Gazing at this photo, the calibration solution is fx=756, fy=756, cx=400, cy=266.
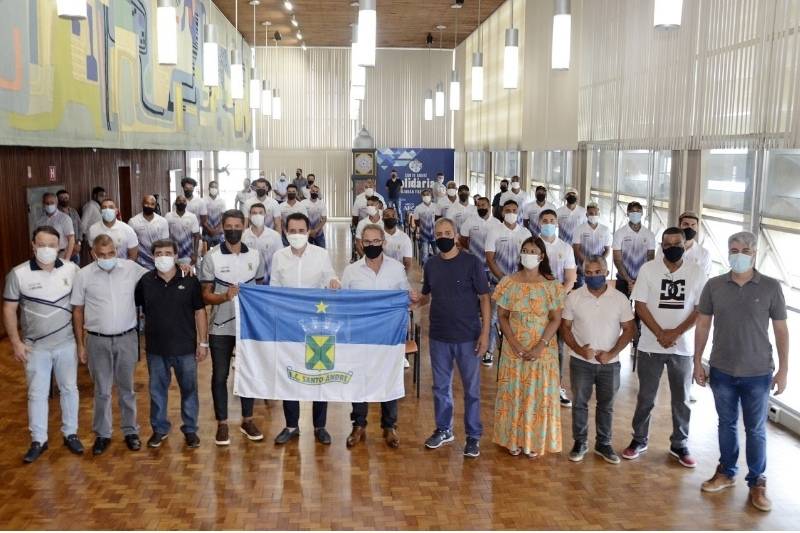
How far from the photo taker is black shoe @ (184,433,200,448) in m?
6.07

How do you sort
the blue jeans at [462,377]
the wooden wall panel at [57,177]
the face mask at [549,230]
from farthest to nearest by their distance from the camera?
the wooden wall panel at [57,177]
the face mask at [549,230]
the blue jeans at [462,377]

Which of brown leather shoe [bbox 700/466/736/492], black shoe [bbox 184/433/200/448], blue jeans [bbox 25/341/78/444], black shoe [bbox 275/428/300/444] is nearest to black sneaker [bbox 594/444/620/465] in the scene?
brown leather shoe [bbox 700/466/736/492]

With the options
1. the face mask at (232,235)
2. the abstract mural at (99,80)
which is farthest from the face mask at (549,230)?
the abstract mural at (99,80)

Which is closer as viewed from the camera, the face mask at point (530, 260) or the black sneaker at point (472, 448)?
the face mask at point (530, 260)

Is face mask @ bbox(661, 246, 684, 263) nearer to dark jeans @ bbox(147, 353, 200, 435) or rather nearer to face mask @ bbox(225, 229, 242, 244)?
face mask @ bbox(225, 229, 242, 244)

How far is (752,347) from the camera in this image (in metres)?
5.02

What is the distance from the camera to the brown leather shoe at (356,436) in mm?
6121

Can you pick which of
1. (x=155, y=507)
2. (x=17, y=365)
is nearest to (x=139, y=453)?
(x=155, y=507)

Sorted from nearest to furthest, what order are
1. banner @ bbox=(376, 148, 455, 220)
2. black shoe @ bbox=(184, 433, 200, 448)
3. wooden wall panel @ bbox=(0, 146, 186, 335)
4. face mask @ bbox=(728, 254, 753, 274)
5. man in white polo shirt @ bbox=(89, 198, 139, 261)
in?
1. face mask @ bbox=(728, 254, 753, 274)
2. black shoe @ bbox=(184, 433, 200, 448)
3. man in white polo shirt @ bbox=(89, 198, 139, 261)
4. wooden wall panel @ bbox=(0, 146, 186, 335)
5. banner @ bbox=(376, 148, 455, 220)

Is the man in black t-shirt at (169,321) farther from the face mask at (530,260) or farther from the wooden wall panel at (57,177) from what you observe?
the wooden wall panel at (57,177)

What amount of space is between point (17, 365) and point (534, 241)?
19.9 ft

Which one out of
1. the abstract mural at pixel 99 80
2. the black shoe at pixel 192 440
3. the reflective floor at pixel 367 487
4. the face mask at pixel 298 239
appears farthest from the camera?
the abstract mural at pixel 99 80

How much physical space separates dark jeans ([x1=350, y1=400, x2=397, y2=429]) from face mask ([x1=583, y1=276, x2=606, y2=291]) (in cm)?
186

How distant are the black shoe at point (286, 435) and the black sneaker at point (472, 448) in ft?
4.69
